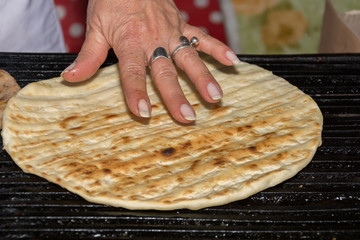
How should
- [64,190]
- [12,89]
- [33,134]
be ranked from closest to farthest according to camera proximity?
[64,190]
[33,134]
[12,89]

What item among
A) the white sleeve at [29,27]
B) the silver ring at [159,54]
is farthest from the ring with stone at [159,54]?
the white sleeve at [29,27]

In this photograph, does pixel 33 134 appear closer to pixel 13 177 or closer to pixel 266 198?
pixel 13 177

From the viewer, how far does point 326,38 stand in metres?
3.35

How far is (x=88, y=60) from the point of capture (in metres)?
2.11

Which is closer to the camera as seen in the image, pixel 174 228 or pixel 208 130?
pixel 174 228

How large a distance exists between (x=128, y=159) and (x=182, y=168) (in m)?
0.21

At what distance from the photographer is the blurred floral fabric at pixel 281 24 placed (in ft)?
15.5

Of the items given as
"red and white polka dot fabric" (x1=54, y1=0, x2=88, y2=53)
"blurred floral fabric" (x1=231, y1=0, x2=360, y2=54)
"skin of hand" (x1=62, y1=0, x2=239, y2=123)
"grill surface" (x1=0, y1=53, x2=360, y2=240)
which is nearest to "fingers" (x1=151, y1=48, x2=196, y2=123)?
"skin of hand" (x1=62, y1=0, x2=239, y2=123)

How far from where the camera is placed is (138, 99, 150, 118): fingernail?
1815 millimetres

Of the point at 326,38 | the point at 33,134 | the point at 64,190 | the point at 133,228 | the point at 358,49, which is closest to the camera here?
the point at 133,228

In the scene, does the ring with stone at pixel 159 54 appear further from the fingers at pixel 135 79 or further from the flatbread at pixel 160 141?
the flatbread at pixel 160 141

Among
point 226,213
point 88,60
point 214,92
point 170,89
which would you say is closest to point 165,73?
point 170,89

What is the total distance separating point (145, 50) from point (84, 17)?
2.08m

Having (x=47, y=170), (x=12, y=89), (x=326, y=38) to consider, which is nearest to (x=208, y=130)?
(x=47, y=170)
